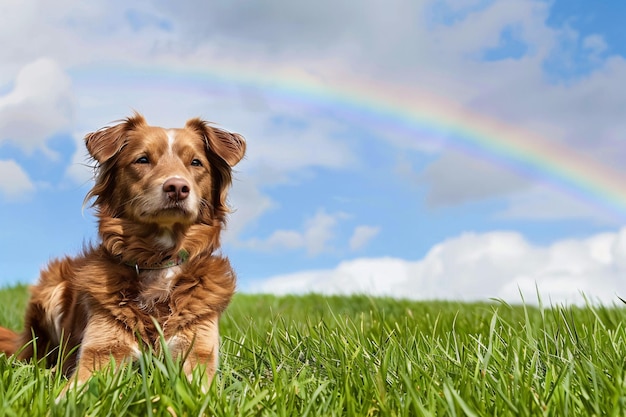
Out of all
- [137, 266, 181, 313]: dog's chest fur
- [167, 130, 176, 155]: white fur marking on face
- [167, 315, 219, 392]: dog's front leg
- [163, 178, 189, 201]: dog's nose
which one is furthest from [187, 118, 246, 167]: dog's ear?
[167, 315, 219, 392]: dog's front leg

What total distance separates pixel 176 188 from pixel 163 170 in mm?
289

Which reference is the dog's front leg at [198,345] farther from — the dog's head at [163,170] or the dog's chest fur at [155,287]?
the dog's head at [163,170]

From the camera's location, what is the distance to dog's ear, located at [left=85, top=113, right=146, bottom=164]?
4.38 meters

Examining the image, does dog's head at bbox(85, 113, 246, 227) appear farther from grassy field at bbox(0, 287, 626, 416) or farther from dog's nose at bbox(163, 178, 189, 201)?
grassy field at bbox(0, 287, 626, 416)

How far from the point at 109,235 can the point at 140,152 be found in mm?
582

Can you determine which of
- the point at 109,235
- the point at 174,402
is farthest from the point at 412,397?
the point at 109,235

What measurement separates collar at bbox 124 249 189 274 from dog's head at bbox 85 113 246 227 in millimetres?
213

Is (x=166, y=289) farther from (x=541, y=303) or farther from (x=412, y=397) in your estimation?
→ (x=541, y=303)

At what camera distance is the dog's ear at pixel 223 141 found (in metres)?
4.54

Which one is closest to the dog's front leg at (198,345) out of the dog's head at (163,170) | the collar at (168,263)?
the collar at (168,263)

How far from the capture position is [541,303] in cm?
404

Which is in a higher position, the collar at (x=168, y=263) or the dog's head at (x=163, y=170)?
the dog's head at (x=163, y=170)

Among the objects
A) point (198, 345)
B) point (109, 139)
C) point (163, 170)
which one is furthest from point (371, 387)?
point (109, 139)

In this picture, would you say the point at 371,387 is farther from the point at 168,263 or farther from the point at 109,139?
the point at 109,139
